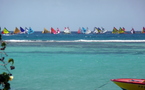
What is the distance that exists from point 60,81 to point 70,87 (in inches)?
65.5

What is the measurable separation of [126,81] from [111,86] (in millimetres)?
2561

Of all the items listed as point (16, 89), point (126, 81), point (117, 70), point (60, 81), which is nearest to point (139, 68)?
point (117, 70)

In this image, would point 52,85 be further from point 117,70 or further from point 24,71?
point 117,70

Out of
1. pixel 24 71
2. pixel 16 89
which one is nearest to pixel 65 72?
pixel 24 71

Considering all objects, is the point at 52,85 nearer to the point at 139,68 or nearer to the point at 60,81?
the point at 60,81

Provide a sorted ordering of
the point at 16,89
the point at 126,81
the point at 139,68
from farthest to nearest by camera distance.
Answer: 1. the point at 139,68
2. the point at 16,89
3. the point at 126,81

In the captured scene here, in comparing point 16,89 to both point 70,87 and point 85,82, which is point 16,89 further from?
point 85,82

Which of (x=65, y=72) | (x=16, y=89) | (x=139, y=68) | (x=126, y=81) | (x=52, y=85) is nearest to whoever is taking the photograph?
(x=126, y=81)

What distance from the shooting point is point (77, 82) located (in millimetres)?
16906

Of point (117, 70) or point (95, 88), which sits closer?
point (95, 88)

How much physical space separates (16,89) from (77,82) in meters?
3.81

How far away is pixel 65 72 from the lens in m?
20.4

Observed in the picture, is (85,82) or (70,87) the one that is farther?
(85,82)

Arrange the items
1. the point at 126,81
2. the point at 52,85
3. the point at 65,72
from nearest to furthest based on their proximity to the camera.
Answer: the point at 126,81 < the point at 52,85 < the point at 65,72
